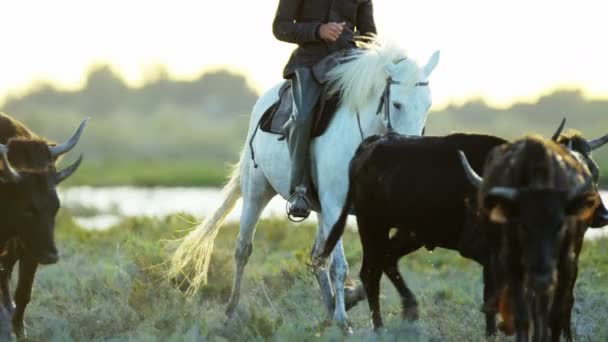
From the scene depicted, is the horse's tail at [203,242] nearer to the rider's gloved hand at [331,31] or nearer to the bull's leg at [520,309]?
the rider's gloved hand at [331,31]

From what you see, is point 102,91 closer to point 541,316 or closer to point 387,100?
point 387,100

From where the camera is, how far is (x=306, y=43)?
1090cm

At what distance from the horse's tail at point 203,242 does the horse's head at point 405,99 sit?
2.45 metres

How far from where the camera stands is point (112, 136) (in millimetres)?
57219

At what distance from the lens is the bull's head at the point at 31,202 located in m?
9.00

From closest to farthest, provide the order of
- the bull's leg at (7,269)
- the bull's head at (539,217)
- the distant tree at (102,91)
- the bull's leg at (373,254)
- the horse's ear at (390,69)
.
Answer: the bull's head at (539,217), the bull's leg at (373,254), the horse's ear at (390,69), the bull's leg at (7,269), the distant tree at (102,91)

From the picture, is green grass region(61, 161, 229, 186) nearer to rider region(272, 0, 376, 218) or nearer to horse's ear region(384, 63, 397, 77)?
rider region(272, 0, 376, 218)

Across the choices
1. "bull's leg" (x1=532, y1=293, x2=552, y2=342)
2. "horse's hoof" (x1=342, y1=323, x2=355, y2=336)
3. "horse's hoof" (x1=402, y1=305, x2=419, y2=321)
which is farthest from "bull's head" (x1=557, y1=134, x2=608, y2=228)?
"horse's hoof" (x1=342, y1=323, x2=355, y2=336)

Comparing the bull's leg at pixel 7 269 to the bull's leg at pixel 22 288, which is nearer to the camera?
the bull's leg at pixel 22 288

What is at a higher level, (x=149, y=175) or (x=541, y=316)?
(x=541, y=316)

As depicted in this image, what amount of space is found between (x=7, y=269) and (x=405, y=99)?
11.6 feet

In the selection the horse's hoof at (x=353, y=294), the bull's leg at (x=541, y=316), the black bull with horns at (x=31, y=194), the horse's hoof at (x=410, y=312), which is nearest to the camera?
the bull's leg at (x=541, y=316)

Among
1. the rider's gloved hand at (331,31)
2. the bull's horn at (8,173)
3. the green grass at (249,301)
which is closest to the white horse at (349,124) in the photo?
the rider's gloved hand at (331,31)

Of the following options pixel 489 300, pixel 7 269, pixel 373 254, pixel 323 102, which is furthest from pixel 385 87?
pixel 7 269
